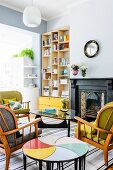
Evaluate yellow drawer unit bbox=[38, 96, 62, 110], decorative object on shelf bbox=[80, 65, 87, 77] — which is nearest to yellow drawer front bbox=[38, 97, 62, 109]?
yellow drawer unit bbox=[38, 96, 62, 110]

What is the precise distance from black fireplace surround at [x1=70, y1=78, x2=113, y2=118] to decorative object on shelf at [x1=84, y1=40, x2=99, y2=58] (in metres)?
0.72

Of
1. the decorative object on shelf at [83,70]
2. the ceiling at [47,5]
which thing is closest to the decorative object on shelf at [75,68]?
the decorative object on shelf at [83,70]

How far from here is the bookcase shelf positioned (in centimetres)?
607

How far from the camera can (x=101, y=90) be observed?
480 cm

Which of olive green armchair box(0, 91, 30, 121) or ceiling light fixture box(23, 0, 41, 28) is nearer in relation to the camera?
ceiling light fixture box(23, 0, 41, 28)

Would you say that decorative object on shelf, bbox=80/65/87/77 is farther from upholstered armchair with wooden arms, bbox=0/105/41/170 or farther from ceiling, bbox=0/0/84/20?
upholstered armchair with wooden arms, bbox=0/105/41/170

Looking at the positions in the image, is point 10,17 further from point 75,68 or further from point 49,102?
point 49,102

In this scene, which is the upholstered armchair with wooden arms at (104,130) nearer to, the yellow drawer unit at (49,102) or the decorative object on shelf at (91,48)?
the decorative object on shelf at (91,48)

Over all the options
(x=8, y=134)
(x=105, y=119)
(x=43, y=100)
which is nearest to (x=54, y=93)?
(x=43, y=100)

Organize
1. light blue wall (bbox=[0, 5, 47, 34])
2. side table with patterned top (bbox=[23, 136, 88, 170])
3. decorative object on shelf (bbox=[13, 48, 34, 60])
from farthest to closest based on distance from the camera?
decorative object on shelf (bbox=[13, 48, 34, 60]), light blue wall (bbox=[0, 5, 47, 34]), side table with patterned top (bbox=[23, 136, 88, 170])

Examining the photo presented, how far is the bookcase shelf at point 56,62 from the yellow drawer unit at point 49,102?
231 millimetres

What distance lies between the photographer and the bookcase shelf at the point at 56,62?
607 cm

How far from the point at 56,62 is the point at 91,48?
62.5 inches

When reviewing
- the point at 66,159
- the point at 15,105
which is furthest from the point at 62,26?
the point at 66,159
